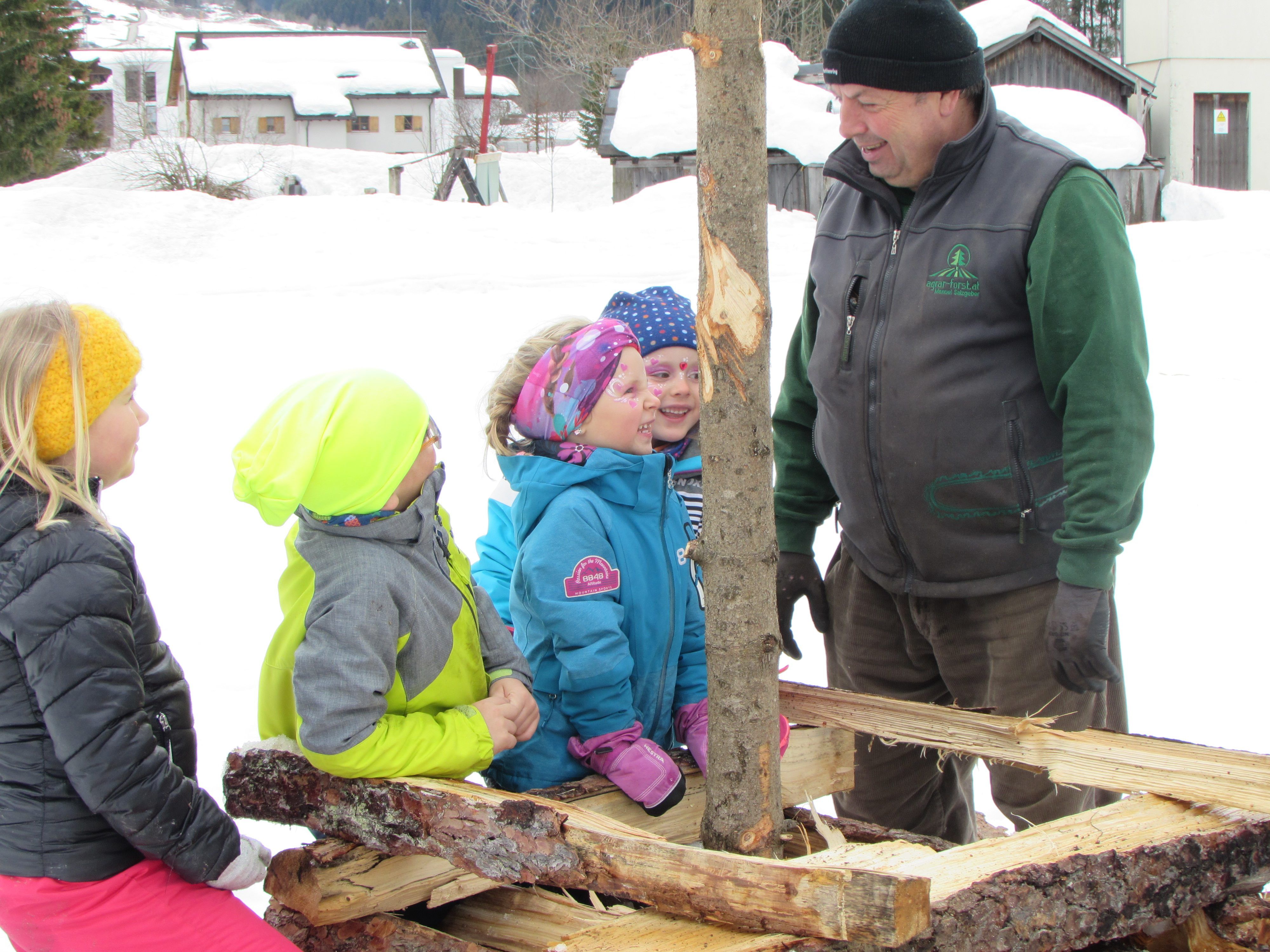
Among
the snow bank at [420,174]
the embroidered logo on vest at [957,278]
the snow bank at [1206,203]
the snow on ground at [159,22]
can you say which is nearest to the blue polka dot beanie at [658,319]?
the embroidered logo on vest at [957,278]

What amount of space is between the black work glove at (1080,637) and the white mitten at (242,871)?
153 cm

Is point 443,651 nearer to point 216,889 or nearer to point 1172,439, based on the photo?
point 216,889

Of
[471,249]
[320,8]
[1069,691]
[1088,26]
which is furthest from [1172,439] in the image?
[320,8]

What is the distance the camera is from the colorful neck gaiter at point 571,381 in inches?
87.0

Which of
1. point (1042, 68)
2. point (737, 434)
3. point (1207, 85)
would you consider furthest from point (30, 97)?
point (737, 434)

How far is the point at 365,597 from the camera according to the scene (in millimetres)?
1800

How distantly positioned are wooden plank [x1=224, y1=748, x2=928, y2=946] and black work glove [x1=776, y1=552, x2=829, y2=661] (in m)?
0.97

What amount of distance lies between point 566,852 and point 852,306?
Result: 1303mm

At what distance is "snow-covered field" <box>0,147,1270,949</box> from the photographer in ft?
13.0

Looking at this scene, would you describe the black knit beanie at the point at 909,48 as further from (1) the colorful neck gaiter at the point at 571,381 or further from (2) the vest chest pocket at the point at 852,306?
(1) the colorful neck gaiter at the point at 571,381

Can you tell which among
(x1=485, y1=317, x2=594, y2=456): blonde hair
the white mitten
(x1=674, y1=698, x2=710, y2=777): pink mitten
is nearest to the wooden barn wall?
(x1=485, y1=317, x2=594, y2=456): blonde hair

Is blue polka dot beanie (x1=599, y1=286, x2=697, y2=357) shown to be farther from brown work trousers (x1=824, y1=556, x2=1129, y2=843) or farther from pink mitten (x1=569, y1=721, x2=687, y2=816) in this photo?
pink mitten (x1=569, y1=721, x2=687, y2=816)

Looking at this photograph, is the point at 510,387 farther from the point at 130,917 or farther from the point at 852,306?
the point at 130,917

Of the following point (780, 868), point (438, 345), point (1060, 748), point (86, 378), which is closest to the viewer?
point (780, 868)
